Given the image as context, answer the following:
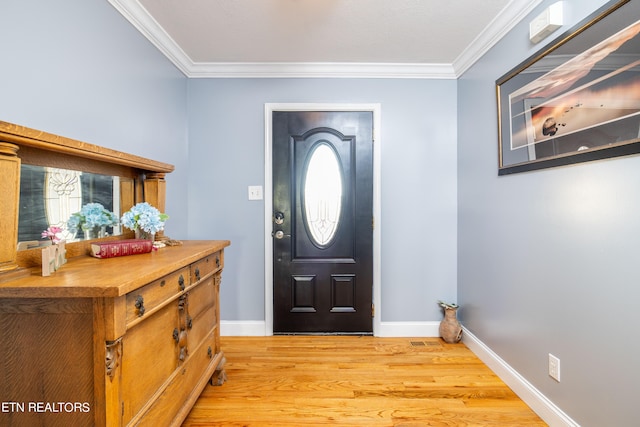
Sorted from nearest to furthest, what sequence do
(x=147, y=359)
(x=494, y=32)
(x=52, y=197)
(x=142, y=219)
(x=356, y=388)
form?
1. (x=147, y=359)
2. (x=52, y=197)
3. (x=142, y=219)
4. (x=356, y=388)
5. (x=494, y=32)

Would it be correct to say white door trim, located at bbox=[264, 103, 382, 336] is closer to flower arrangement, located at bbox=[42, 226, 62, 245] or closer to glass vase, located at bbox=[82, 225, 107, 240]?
glass vase, located at bbox=[82, 225, 107, 240]

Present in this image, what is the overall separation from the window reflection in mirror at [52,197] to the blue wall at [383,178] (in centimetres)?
121

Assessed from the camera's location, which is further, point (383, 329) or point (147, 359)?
point (383, 329)

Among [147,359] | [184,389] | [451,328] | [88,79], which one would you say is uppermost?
[88,79]

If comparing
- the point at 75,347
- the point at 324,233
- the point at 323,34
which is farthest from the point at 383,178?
the point at 75,347

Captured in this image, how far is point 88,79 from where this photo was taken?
156 centimetres

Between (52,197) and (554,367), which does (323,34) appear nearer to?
(52,197)

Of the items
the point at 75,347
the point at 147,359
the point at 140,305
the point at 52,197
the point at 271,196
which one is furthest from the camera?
the point at 271,196

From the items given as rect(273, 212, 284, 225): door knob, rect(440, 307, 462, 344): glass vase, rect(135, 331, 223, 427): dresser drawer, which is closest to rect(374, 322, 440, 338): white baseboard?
rect(440, 307, 462, 344): glass vase

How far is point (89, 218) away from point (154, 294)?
572 mm

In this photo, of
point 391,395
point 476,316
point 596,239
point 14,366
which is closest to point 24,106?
point 14,366

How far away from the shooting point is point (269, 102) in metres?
2.72

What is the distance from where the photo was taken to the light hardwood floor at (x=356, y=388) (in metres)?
1.70

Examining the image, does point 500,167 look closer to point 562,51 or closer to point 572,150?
point 572,150
